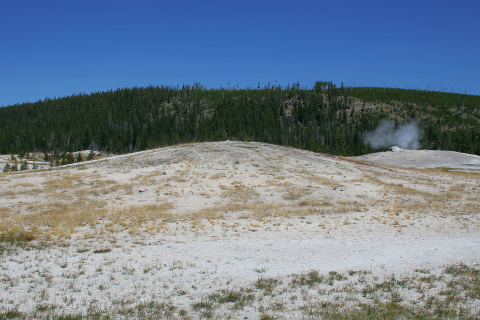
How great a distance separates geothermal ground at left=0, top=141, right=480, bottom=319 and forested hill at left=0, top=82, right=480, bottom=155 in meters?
88.6

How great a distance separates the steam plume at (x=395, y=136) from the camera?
465 ft

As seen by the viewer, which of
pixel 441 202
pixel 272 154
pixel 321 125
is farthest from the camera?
pixel 321 125

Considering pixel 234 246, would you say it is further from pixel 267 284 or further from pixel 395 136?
pixel 395 136

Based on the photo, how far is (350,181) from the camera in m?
32.2

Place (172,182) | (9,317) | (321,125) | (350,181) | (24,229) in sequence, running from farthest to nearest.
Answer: (321,125)
(350,181)
(172,182)
(24,229)
(9,317)

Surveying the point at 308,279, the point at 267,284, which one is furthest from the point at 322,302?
the point at 267,284

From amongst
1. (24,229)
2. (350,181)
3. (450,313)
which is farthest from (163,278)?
(350,181)

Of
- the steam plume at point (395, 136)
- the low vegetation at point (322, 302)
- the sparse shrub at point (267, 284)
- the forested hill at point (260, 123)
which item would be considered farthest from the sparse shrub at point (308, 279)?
the steam plume at point (395, 136)

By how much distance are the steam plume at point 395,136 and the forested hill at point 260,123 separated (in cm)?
333

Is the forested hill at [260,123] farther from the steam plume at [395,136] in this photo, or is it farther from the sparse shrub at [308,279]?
the sparse shrub at [308,279]

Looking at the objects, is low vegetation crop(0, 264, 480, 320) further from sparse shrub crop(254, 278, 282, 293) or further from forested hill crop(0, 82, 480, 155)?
forested hill crop(0, 82, 480, 155)

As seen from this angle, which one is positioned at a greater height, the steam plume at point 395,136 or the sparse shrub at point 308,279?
the steam plume at point 395,136

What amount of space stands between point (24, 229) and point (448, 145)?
454 ft

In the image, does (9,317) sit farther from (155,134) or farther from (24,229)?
(155,134)
